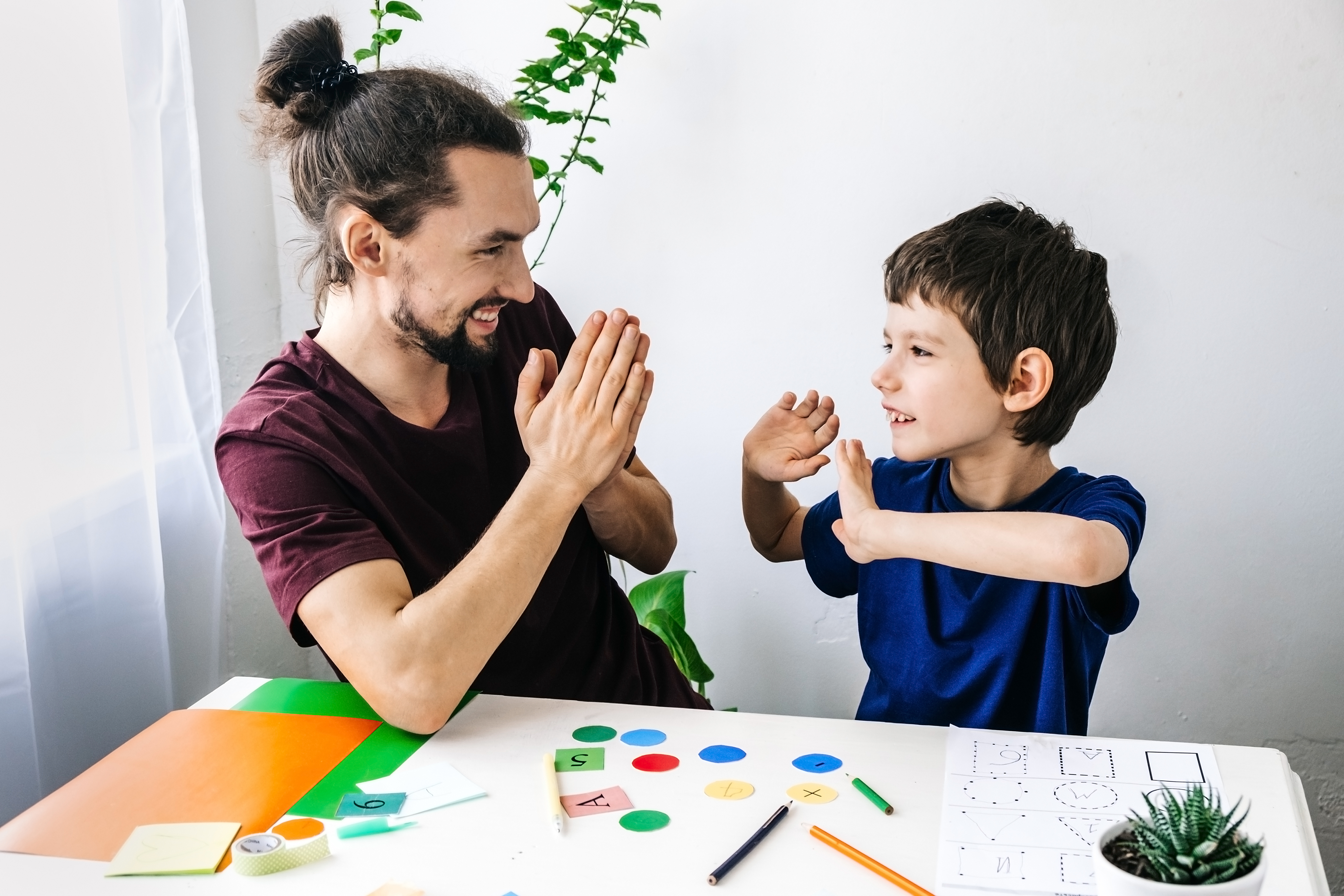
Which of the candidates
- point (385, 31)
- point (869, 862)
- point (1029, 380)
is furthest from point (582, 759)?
point (385, 31)

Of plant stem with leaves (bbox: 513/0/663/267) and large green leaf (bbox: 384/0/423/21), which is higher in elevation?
large green leaf (bbox: 384/0/423/21)

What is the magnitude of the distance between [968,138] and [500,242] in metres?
0.85

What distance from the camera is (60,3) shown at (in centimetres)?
132

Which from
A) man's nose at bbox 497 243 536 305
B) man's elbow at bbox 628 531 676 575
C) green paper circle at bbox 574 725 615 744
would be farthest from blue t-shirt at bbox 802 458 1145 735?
man's nose at bbox 497 243 536 305

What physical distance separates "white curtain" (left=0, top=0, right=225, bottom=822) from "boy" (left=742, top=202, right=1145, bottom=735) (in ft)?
2.96

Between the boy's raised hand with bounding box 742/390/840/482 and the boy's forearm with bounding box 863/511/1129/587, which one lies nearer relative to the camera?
the boy's forearm with bounding box 863/511/1129/587

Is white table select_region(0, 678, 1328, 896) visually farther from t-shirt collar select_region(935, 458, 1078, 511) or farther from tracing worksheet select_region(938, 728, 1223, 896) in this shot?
t-shirt collar select_region(935, 458, 1078, 511)

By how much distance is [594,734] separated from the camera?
98cm

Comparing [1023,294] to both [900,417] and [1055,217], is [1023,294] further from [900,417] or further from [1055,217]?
[1055,217]

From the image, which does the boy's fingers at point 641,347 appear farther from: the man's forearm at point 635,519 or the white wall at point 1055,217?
the white wall at point 1055,217

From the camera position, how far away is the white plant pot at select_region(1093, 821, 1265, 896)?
59 cm

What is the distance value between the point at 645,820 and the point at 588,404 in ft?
1.53

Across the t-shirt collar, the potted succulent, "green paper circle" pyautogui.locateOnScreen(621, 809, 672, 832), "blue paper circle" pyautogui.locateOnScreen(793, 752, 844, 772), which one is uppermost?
the t-shirt collar

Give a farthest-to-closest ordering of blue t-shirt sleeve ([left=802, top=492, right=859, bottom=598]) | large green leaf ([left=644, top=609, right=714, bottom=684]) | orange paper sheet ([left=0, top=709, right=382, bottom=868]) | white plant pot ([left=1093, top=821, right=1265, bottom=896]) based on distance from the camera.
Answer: large green leaf ([left=644, top=609, right=714, bottom=684]) < blue t-shirt sleeve ([left=802, top=492, right=859, bottom=598]) < orange paper sheet ([left=0, top=709, right=382, bottom=868]) < white plant pot ([left=1093, top=821, right=1265, bottom=896])
